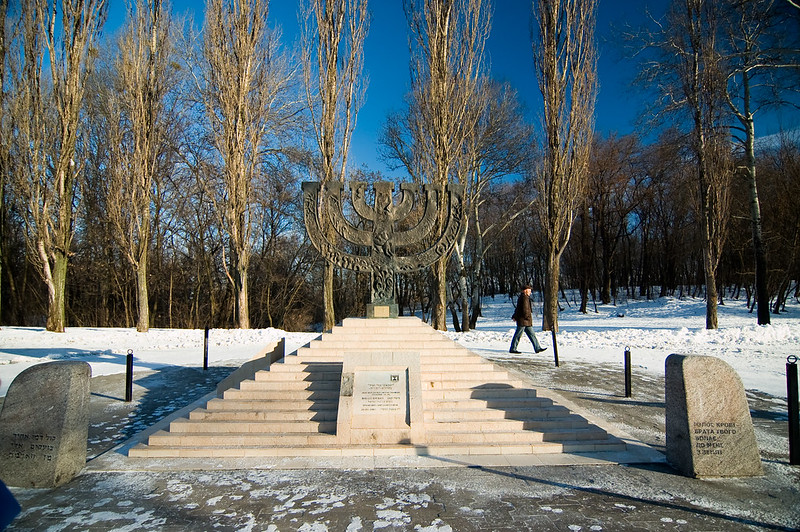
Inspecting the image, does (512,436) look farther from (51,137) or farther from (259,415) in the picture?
(51,137)

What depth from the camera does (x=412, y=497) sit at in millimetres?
3625

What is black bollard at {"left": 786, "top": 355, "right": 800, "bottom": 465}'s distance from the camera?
4.25 meters

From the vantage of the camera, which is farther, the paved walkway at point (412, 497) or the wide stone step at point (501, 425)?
the wide stone step at point (501, 425)

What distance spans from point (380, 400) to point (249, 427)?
1.52 metres

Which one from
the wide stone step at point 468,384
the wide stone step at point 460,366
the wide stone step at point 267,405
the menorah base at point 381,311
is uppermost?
the menorah base at point 381,311

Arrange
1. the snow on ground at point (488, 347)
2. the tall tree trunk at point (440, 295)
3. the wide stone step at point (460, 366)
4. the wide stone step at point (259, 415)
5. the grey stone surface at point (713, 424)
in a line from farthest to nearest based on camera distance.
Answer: the tall tree trunk at point (440, 295), the snow on ground at point (488, 347), the wide stone step at point (460, 366), the wide stone step at point (259, 415), the grey stone surface at point (713, 424)

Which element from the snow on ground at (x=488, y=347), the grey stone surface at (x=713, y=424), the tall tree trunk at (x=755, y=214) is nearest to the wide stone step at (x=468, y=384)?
the grey stone surface at (x=713, y=424)

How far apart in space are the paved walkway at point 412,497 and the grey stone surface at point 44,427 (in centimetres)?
14

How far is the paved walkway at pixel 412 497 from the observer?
321 centimetres

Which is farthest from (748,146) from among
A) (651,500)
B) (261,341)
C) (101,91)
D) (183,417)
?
(101,91)

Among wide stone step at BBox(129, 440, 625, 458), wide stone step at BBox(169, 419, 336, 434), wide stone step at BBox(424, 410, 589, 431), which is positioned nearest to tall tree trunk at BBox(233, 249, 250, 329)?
wide stone step at BBox(169, 419, 336, 434)

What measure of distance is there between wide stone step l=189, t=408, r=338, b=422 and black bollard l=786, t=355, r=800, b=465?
15.2 ft

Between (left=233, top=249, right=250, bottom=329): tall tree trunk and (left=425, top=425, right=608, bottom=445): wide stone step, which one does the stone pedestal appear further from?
(left=233, top=249, right=250, bottom=329): tall tree trunk

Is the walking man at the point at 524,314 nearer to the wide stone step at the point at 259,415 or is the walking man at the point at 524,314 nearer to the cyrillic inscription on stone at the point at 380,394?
the cyrillic inscription on stone at the point at 380,394
